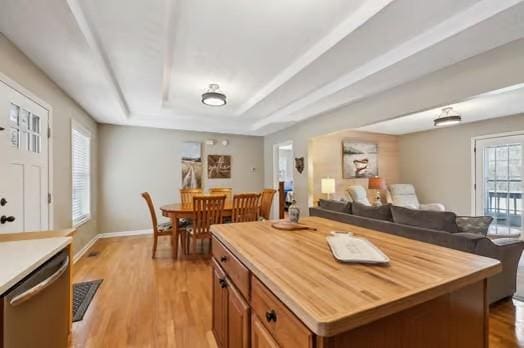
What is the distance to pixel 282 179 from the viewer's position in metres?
8.23

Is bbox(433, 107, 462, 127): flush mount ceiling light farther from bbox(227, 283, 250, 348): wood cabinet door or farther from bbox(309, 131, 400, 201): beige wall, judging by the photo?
bbox(227, 283, 250, 348): wood cabinet door

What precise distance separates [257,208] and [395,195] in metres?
3.94

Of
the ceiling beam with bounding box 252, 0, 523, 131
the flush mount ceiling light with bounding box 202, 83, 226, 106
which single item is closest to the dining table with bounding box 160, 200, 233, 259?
the flush mount ceiling light with bounding box 202, 83, 226, 106

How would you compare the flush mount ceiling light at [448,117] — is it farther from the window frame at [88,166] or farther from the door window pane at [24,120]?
the window frame at [88,166]

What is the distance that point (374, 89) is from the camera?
312 cm

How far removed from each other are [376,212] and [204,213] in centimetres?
231

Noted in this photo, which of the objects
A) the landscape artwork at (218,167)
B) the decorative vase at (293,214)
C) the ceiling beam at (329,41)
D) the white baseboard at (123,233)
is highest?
the ceiling beam at (329,41)

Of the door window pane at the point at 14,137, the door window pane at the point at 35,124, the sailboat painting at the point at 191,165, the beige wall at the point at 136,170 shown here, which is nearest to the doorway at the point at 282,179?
the beige wall at the point at 136,170

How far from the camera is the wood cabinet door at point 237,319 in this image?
1123 millimetres

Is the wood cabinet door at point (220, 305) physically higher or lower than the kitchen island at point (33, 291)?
lower

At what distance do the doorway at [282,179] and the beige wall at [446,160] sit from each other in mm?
3240

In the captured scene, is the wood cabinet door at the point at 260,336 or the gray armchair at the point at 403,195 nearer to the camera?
the wood cabinet door at the point at 260,336

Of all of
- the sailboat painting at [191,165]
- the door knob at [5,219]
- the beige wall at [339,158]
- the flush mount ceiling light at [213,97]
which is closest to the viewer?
the door knob at [5,219]

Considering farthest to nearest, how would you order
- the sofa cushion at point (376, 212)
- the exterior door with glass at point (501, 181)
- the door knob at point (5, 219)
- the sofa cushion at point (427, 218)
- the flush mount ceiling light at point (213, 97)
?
the exterior door with glass at point (501, 181)
the flush mount ceiling light at point (213, 97)
the sofa cushion at point (376, 212)
the sofa cushion at point (427, 218)
the door knob at point (5, 219)
